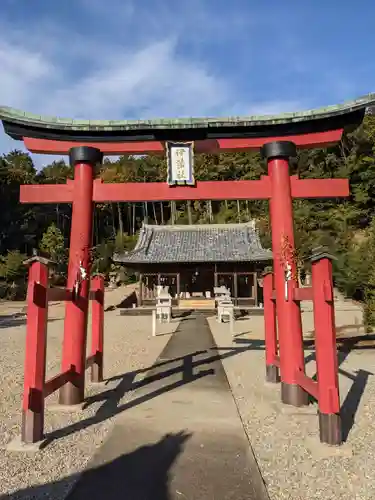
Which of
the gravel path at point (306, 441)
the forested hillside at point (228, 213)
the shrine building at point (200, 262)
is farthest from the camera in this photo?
the forested hillside at point (228, 213)

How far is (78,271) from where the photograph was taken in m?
5.61

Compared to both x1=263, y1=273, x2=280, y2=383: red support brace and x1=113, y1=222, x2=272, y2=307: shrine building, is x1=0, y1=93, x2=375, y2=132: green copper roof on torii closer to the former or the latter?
x1=263, y1=273, x2=280, y2=383: red support brace

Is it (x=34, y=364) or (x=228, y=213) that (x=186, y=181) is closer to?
(x=34, y=364)

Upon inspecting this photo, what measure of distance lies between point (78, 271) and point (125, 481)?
118 inches

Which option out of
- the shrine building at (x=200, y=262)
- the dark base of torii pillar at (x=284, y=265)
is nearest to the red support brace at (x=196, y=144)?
the dark base of torii pillar at (x=284, y=265)

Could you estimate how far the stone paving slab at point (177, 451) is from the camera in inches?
124

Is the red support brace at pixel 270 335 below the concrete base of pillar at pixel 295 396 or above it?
above

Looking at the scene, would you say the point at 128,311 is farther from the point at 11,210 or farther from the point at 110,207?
the point at 110,207

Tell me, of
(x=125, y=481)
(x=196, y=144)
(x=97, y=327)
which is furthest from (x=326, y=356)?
(x=97, y=327)

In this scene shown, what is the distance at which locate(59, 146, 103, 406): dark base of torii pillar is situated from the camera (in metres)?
5.55

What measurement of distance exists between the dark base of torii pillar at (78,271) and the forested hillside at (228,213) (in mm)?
17011

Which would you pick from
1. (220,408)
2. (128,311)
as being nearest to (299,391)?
(220,408)

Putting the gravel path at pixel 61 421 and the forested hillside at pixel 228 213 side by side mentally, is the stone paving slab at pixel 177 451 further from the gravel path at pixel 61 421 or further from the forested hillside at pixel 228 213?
the forested hillside at pixel 228 213

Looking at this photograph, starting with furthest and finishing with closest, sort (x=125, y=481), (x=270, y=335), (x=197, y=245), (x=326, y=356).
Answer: (x=197, y=245)
(x=270, y=335)
(x=326, y=356)
(x=125, y=481)
